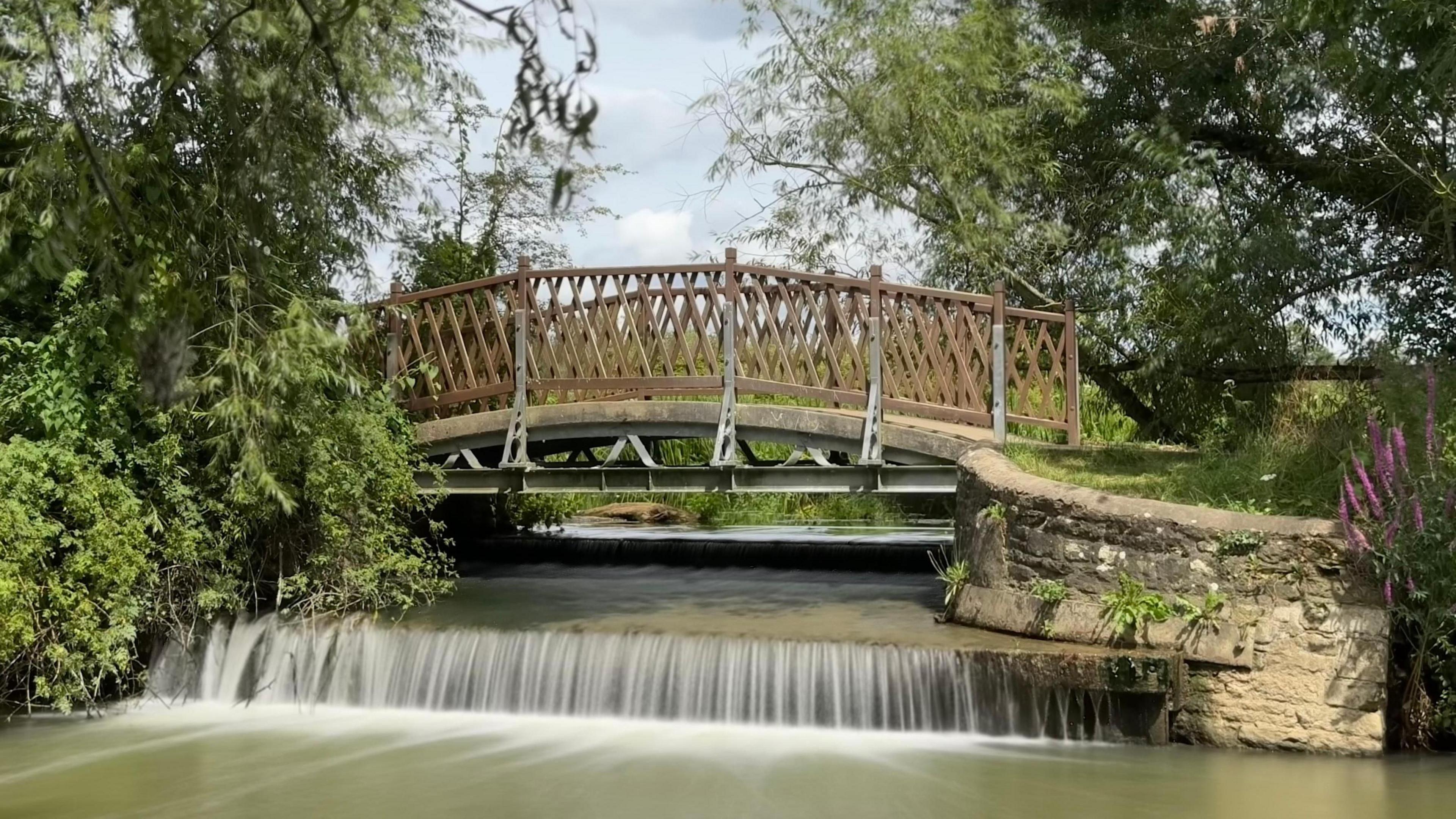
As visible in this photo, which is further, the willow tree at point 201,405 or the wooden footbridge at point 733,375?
the wooden footbridge at point 733,375

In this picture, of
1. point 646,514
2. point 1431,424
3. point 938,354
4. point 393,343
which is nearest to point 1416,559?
point 1431,424

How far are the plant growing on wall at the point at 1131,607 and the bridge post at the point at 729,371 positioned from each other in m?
4.06

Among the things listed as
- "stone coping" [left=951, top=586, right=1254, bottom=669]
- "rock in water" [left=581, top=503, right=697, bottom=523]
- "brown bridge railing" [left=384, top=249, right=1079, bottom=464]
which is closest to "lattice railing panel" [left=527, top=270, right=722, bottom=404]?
"brown bridge railing" [left=384, top=249, right=1079, bottom=464]

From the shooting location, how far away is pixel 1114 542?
7.96 m

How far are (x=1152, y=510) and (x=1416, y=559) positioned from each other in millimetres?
1387

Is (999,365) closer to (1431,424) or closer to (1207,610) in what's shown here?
(1207,610)

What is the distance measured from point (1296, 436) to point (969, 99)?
5.73 m

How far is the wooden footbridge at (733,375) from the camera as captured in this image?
11.3 metres

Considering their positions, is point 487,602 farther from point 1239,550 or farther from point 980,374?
point 1239,550

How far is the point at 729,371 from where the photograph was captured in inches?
450

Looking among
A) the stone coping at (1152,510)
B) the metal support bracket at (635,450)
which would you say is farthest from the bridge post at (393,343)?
the stone coping at (1152,510)

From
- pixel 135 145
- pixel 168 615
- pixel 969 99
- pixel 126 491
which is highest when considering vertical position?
pixel 969 99

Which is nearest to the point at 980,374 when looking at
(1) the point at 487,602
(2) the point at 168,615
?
(1) the point at 487,602

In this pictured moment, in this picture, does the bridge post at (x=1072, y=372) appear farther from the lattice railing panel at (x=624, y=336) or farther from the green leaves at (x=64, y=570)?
the green leaves at (x=64, y=570)
